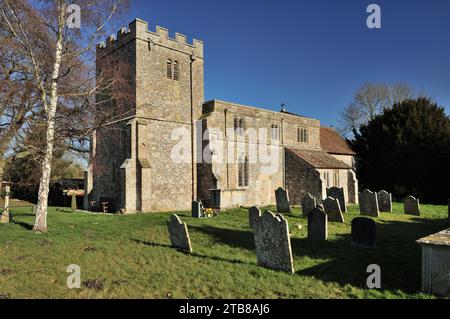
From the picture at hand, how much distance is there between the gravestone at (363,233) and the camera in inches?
356

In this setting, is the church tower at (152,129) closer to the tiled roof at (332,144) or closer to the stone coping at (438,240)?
the tiled roof at (332,144)

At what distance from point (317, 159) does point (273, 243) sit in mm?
19153

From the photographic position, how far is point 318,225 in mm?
10141

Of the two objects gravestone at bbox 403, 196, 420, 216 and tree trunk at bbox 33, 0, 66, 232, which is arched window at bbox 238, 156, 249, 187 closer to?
gravestone at bbox 403, 196, 420, 216

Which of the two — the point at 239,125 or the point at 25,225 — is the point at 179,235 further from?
the point at 239,125

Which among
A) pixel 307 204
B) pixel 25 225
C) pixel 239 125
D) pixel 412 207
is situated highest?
pixel 239 125

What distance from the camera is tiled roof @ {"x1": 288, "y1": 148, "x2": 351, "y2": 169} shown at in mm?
24019

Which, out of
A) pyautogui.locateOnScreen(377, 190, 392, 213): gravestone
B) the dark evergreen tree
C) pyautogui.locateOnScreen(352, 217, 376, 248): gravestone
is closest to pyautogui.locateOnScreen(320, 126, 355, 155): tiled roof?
the dark evergreen tree

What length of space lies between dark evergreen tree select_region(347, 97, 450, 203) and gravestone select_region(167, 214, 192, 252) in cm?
2376

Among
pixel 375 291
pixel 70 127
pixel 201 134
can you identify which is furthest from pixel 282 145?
pixel 375 291

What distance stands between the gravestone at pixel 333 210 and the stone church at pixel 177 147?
19.9 ft

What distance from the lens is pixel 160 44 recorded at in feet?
65.6

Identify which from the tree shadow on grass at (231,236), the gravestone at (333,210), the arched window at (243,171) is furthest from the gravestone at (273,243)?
the arched window at (243,171)

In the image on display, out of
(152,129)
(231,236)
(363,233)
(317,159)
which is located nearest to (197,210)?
(231,236)
